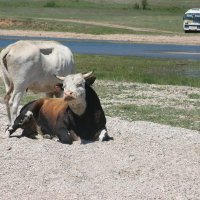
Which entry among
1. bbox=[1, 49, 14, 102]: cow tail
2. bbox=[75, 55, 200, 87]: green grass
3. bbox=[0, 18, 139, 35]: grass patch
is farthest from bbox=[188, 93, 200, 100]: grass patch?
bbox=[0, 18, 139, 35]: grass patch

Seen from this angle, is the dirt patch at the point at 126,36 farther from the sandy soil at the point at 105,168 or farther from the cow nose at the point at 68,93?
the cow nose at the point at 68,93

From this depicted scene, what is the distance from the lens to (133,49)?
154ft

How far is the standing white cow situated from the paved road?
26.0 m

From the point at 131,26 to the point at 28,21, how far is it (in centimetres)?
809

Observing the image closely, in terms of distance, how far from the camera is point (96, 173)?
1098 cm

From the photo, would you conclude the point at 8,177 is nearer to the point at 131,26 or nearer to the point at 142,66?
the point at 142,66

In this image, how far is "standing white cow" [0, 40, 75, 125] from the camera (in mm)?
13852

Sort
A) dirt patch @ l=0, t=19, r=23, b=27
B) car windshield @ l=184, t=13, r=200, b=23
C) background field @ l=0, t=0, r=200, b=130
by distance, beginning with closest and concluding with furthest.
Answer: background field @ l=0, t=0, r=200, b=130, car windshield @ l=184, t=13, r=200, b=23, dirt patch @ l=0, t=19, r=23, b=27

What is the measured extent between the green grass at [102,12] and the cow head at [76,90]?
152 feet

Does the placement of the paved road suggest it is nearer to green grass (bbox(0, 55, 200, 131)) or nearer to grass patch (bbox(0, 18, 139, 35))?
green grass (bbox(0, 55, 200, 131))

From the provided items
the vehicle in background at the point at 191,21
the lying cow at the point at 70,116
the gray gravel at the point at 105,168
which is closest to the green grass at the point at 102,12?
the vehicle in background at the point at 191,21

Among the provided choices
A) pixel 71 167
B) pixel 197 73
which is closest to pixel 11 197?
pixel 71 167

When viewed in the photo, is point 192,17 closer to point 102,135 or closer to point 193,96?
point 193,96

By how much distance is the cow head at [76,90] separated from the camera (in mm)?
12578
